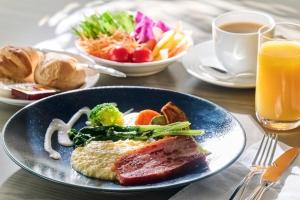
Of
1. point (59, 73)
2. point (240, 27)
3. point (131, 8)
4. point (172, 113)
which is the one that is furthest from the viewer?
point (131, 8)

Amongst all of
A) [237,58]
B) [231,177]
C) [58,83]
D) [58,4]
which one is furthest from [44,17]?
[231,177]

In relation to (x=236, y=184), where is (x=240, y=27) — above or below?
above

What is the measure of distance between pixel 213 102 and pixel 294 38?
23 cm

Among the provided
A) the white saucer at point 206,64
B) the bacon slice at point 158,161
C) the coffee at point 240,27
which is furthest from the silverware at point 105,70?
the bacon slice at point 158,161

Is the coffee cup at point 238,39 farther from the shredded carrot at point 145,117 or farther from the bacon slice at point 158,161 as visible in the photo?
the bacon slice at point 158,161

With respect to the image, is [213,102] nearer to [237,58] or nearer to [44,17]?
[237,58]

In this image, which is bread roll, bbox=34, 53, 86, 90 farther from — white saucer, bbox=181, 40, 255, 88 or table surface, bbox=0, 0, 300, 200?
white saucer, bbox=181, 40, 255, 88

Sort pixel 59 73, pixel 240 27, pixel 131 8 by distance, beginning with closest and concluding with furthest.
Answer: pixel 59 73 < pixel 240 27 < pixel 131 8

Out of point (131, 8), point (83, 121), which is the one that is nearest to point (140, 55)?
point (83, 121)

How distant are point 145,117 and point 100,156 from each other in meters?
0.20

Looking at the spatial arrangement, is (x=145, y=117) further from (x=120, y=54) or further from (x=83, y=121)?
(x=120, y=54)

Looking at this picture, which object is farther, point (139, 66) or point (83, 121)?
point (139, 66)

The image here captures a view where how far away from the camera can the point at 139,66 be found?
1602mm

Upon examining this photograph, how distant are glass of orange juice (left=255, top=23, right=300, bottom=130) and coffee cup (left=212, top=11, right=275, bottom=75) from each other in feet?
0.34
